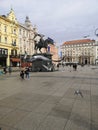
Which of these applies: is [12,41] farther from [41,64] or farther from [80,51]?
[80,51]

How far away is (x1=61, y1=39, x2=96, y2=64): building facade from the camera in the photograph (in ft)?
486

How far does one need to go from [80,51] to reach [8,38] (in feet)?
367

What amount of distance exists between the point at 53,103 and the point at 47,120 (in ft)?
7.27

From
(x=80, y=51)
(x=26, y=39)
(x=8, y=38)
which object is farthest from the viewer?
(x=80, y=51)

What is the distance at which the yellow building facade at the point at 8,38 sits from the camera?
4870cm

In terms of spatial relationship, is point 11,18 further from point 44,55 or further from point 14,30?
point 44,55

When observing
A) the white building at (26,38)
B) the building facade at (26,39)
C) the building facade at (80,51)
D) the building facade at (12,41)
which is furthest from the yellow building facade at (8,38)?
the building facade at (80,51)

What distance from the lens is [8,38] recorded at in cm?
5197

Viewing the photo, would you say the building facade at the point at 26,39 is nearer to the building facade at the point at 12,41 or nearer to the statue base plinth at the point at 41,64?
the building facade at the point at 12,41

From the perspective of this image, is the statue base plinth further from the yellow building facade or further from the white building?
the white building

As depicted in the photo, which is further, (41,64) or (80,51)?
(80,51)

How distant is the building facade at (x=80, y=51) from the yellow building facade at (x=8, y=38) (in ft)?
309

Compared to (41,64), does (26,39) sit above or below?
above

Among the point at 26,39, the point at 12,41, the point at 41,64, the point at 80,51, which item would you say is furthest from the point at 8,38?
the point at 80,51
